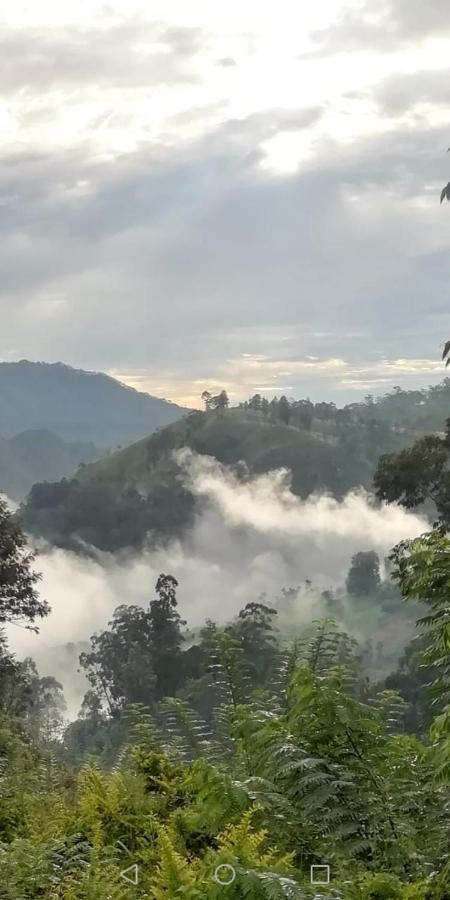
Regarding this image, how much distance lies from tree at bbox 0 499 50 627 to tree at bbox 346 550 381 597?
148501mm

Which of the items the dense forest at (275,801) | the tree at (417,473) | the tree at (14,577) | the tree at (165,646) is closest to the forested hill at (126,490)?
the tree at (165,646)

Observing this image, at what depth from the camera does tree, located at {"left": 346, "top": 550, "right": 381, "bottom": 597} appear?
166 m

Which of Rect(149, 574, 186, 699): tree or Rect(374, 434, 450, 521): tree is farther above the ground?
Rect(374, 434, 450, 521): tree

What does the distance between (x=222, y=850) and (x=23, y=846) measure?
6.34ft

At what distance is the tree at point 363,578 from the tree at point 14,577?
14850cm

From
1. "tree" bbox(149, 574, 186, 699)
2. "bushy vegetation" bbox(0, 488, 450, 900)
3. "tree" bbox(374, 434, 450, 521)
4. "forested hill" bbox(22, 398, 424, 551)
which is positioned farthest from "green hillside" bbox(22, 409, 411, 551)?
"bushy vegetation" bbox(0, 488, 450, 900)

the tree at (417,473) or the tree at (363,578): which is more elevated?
the tree at (417,473)

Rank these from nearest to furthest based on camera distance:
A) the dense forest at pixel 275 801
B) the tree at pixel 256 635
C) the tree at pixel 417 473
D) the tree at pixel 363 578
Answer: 1. the dense forest at pixel 275 801
2. the tree at pixel 256 635
3. the tree at pixel 417 473
4. the tree at pixel 363 578

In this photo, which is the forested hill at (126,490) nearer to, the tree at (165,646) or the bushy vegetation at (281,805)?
the tree at (165,646)

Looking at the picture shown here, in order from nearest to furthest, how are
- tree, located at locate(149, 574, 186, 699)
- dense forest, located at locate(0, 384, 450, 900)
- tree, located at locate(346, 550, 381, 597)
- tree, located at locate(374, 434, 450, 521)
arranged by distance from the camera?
dense forest, located at locate(0, 384, 450, 900), tree, located at locate(374, 434, 450, 521), tree, located at locate(149, 574, 186, 699), tree, located at locate(346, 550, 381, 597)

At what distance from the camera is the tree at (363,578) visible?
166125mm

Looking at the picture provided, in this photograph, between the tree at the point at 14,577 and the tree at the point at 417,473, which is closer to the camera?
the tree at the point at 14,577

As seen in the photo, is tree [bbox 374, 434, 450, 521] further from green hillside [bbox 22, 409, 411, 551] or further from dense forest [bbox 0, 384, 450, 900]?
green hillside [bbox 22, 409, 411, 551]

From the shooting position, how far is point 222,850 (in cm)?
302
